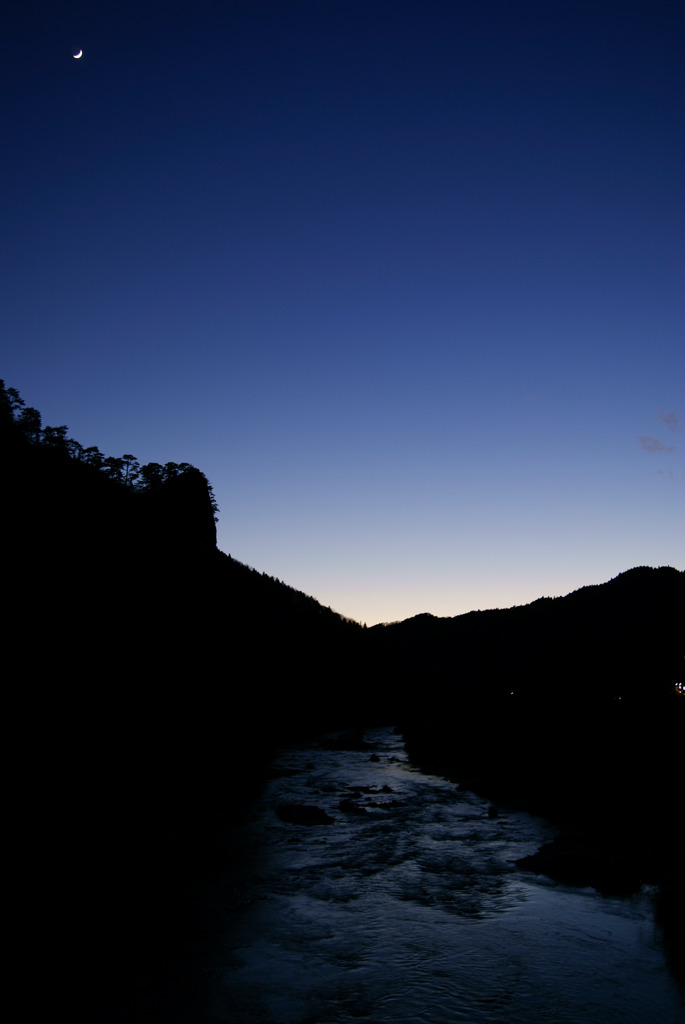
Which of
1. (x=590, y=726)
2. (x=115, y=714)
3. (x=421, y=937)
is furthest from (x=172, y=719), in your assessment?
(x=421, y=937)

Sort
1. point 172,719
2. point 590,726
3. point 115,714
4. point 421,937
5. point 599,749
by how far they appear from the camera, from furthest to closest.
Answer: point 172,719 < point 590,726 < point 115,714 < point 599,749 < point 421,937

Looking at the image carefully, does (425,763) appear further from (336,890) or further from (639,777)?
(336,890)

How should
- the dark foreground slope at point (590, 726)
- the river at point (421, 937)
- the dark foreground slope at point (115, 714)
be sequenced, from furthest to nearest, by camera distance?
the dark foreground slope at point (590, 726) < the dark foreground slope at point (115, 714) < the river at point (421, 937)

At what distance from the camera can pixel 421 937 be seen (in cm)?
1589

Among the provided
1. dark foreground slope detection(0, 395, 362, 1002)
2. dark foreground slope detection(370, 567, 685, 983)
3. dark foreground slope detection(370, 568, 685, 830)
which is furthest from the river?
dark foreground slope detection(370, 568, 685, 830)

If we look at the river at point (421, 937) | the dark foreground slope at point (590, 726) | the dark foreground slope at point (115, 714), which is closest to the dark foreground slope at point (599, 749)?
the dark foreground slope at point (590, 726)

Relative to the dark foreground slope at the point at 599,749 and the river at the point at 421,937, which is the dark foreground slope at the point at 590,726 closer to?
the dark foreground slope at the point at 599,749

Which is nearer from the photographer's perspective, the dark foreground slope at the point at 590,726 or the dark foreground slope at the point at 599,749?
the dark foreground slope at the point at 599,749

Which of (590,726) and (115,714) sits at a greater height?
(590,726)

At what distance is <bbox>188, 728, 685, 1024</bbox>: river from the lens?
12.3 metres

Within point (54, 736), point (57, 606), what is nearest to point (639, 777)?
point (54, 736)

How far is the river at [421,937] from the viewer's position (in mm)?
12273

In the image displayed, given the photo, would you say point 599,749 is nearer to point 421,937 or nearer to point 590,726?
point 590,726

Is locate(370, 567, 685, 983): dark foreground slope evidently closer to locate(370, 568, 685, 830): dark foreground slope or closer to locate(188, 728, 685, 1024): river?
locate(370, 568, 685, 830): dark foreground slope
